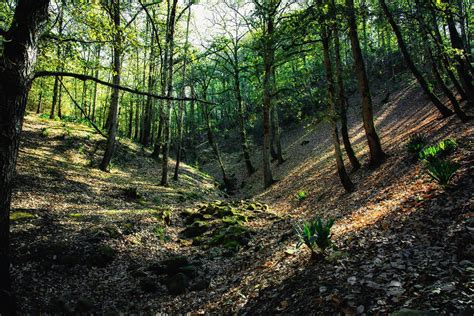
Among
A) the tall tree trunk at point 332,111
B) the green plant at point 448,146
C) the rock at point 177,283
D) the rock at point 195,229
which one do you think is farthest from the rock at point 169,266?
the green plant at point 448,146

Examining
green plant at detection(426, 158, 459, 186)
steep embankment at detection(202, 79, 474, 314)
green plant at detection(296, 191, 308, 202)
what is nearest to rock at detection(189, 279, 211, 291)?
steep embankment at detection(202, 79, 474, 314)

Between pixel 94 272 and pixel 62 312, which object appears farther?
pixel 94 272

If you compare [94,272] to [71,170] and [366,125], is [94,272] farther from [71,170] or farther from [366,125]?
[366,125]

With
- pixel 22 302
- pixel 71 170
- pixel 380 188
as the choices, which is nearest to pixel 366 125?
pixel 380 188

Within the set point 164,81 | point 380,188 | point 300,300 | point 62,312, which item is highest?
point 164,81

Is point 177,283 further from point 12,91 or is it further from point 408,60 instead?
point 408,60

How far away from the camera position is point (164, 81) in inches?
524

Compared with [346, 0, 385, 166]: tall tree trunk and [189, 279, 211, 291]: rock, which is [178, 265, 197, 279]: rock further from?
[346, 0, 385, 166]: tall tree trunk

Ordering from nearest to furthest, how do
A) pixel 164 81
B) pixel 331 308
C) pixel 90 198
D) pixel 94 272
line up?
pixel 331 308 → pixel 94 272 → pixel 90 198 → pixel 164 81

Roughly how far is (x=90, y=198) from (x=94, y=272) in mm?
4384

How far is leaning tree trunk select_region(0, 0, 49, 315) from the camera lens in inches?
145

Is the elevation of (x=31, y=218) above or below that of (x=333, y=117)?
below

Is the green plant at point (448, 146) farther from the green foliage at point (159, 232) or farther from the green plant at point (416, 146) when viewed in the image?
the green foliage at point (159, 232)

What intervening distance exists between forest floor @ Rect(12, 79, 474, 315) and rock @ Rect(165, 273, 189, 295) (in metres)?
0.03
